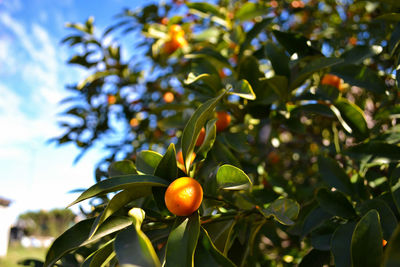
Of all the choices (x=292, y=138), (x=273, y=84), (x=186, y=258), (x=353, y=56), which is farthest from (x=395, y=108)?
(x=292, y=138)

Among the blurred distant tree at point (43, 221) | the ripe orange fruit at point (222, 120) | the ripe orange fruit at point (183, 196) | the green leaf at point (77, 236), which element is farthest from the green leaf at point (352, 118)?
the blurred distant tree at point (43, 221)

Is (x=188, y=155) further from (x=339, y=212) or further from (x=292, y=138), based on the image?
(x=292, y=138)

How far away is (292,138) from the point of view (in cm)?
160

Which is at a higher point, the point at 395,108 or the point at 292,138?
the point at 395,108

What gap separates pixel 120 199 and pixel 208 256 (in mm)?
A: 154

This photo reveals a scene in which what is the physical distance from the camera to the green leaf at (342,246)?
52 cm

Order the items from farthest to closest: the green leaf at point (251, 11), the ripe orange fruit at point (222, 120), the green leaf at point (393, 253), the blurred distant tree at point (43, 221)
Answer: the blurred distant tree at point (43, 221)
the green leaf at point (251, 11)
the ripe orange fruit at point (222, 120)
the green leaf at point (393, 253)

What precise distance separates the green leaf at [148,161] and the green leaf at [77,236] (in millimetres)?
114

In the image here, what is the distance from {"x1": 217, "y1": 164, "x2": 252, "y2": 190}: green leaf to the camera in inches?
20.0

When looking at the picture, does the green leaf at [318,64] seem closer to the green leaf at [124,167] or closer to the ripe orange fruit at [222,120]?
the ripe orange fruit at [222,120]

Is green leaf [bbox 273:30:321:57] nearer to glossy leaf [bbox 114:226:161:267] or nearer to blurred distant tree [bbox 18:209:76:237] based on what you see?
glossy leaf [bbox 114:226:161:267]

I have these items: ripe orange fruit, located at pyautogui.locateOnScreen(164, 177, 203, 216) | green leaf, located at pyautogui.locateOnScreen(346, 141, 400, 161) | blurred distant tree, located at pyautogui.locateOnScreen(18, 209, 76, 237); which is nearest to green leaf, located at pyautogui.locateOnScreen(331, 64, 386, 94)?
green leaf, located at pyautogui.locateOnScreen(346, 141, 400, 161)

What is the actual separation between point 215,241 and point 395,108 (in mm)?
504

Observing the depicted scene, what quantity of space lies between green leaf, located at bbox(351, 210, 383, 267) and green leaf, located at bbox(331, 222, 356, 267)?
0.24 feet
